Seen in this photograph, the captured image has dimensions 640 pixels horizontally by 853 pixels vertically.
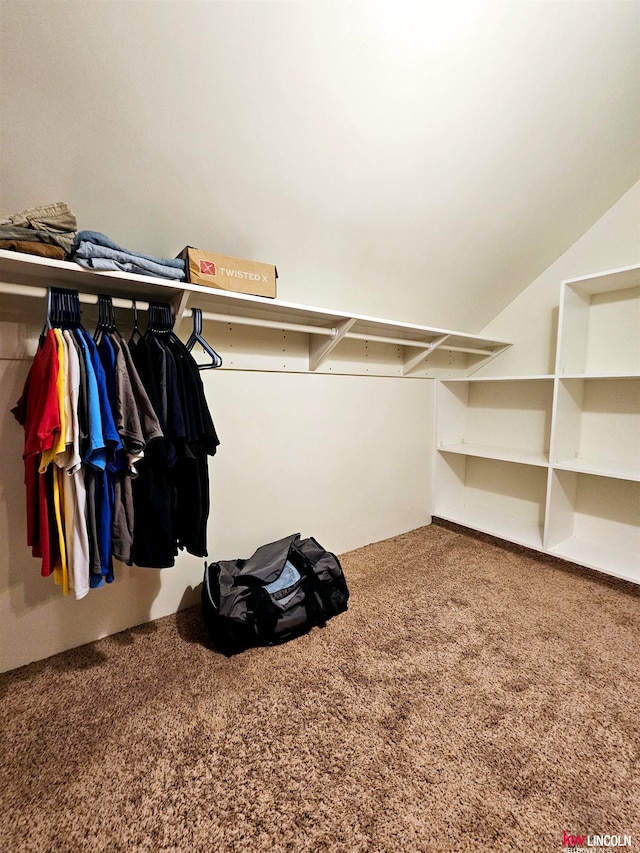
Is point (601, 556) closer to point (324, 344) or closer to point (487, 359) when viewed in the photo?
point (487, 359)

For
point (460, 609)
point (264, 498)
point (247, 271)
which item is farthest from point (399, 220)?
point (460, 609)

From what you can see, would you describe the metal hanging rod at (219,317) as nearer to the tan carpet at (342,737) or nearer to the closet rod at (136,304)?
the closet rod at (136,304)

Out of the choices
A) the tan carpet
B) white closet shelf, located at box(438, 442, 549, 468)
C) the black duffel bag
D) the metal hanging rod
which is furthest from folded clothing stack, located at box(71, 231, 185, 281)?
white closet shelf, located at box(438, 442, 549, 468)

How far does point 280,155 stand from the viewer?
139cm

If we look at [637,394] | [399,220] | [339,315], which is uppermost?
[399,220]

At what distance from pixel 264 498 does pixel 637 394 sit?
238cm

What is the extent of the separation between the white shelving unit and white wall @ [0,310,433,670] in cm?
50

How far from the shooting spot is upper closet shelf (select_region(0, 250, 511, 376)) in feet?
4.03

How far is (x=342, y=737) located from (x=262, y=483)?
1.19 meters

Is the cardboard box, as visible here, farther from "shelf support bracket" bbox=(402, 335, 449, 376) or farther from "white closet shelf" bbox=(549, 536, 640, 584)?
"white closet shelf" bbox=(549, 536, 640, 584)

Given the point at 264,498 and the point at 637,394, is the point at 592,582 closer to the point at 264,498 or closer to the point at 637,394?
the point at 637,394

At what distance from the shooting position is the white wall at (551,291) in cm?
219

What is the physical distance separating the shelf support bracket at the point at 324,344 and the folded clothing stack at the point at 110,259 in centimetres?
86

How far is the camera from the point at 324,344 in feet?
6.76
